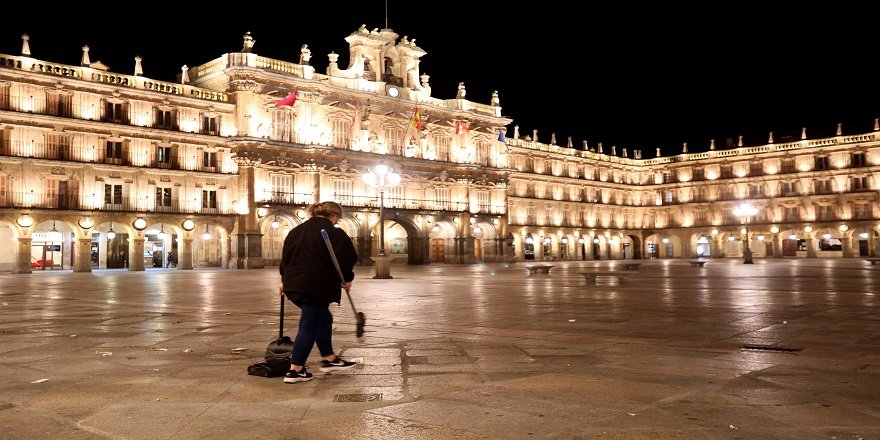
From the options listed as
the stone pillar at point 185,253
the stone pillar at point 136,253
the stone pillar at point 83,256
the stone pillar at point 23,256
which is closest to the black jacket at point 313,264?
the stone pillar at point 23,256

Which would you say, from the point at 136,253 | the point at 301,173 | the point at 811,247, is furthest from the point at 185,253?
the point at 811,247

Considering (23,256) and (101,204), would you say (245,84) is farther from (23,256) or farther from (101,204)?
(23,256)

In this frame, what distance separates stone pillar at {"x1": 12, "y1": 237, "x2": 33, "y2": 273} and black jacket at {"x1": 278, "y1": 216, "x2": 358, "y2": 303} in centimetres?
3976

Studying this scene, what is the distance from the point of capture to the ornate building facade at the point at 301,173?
138 feet

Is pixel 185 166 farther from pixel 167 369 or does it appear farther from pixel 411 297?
pixel 167 369

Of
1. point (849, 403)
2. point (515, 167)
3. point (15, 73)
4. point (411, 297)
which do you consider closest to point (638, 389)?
point (849, 403)

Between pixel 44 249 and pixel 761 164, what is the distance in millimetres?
72669

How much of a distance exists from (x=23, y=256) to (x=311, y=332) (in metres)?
40.3

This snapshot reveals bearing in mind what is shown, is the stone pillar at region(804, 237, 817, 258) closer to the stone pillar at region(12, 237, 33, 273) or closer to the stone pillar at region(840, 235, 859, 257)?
the stone pillar at region(840, 235, 859, 257)

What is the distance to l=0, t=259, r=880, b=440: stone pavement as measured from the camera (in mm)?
4559

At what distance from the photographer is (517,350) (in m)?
7.83

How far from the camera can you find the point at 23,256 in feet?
130

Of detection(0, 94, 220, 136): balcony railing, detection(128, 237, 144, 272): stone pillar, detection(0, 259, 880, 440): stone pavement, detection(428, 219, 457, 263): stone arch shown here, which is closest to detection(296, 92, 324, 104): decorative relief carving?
detection(0, 94, 220, 136): balcony railing

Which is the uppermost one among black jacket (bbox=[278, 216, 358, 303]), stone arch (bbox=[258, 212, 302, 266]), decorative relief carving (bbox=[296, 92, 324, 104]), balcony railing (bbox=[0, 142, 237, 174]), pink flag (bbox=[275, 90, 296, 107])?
decorative relief carving (bbox=[296, 92, 324, 104])
